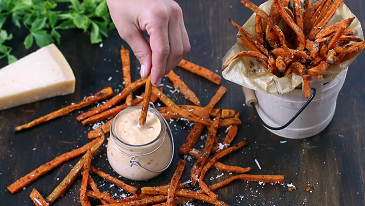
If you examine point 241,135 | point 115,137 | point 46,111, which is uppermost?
point 115,137

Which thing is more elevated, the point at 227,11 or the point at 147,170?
the point at 227,11

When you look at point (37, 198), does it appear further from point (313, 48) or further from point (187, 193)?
point (313, 48)

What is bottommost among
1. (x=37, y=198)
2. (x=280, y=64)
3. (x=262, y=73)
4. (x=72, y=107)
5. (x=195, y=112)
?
(x=37, y=198)

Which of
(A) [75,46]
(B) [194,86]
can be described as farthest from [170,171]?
(A) [75,46]

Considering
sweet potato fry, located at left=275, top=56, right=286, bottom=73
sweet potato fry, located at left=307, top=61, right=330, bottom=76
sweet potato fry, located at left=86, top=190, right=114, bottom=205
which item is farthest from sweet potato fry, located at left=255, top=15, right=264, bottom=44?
sweet potato fry, located at left=86, top=190, right=114, bottom=205

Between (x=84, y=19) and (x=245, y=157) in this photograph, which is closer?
(x=245, y=157)

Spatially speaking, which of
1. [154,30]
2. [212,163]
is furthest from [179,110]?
[154,30]

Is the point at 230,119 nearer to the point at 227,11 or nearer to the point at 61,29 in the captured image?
the point at 227,11

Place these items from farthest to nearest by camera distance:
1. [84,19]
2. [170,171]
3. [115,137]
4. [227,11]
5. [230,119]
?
1. [227,11]
2. [84,19]
3. [230,119]
4. [170,171]
5. [115,137]
